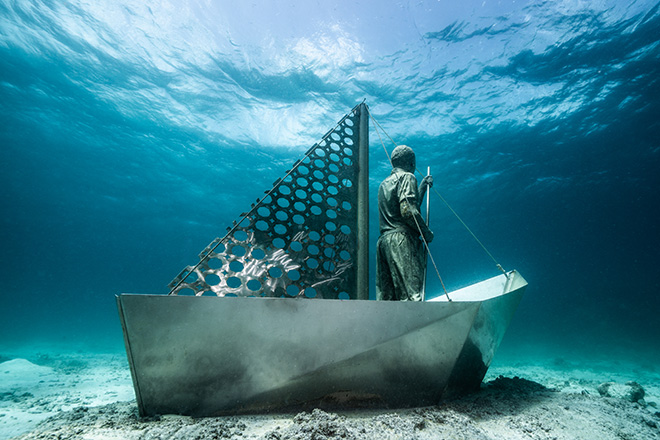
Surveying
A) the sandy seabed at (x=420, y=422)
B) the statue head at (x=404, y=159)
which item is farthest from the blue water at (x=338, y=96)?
the sandy seabed at (x=420, y=422)

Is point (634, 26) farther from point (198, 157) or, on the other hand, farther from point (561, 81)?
point (198, 157)

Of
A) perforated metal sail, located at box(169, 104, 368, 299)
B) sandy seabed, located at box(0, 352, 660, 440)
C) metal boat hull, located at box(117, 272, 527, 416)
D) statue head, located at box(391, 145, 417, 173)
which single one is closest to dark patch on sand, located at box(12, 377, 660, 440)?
sandy seabed, located at box(0, 352, 660, 440)

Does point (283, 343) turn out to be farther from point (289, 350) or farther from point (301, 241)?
point (301, 241)

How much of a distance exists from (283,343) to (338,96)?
1625cm

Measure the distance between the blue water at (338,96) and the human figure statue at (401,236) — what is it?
12596 mm

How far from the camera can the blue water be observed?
39.5 ft

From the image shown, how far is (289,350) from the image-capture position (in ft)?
6.30

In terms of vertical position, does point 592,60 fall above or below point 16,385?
above

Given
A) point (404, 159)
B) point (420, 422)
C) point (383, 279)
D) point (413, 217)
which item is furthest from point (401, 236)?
point (420, 422)

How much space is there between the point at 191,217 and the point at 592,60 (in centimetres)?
4494

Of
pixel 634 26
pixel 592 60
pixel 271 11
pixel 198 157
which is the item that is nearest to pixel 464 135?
pixel 592 60

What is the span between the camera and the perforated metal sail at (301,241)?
2.41 m

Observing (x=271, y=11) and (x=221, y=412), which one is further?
(x=271, y=11)

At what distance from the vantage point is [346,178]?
12.5 feet
